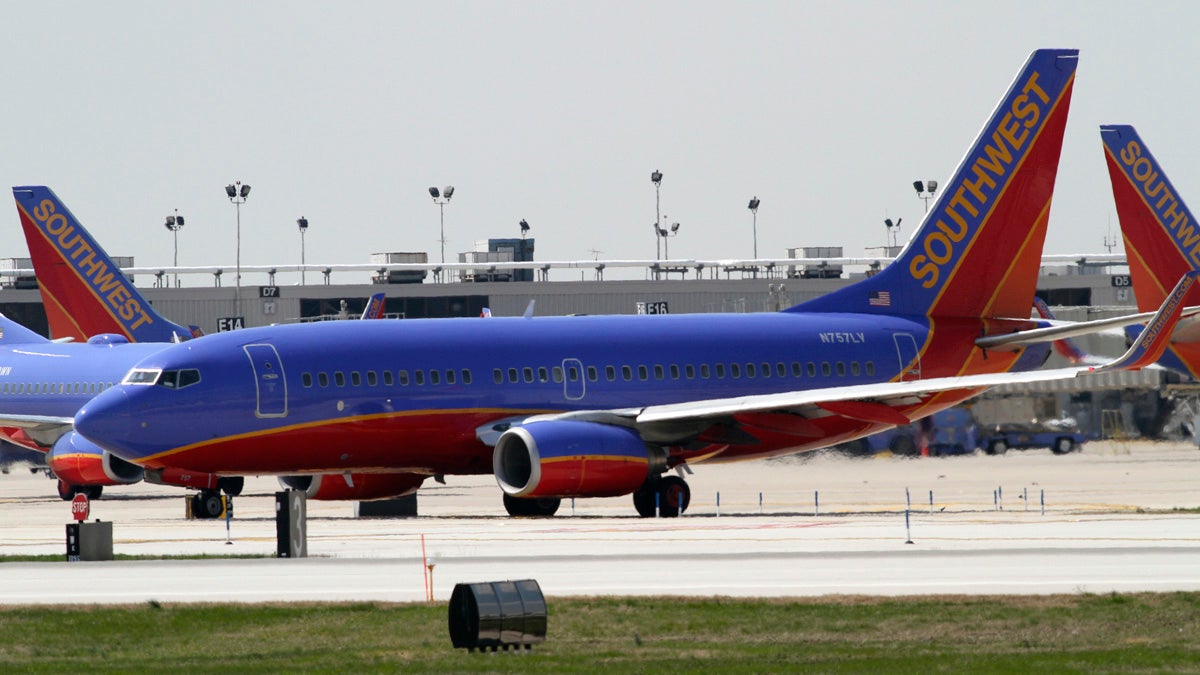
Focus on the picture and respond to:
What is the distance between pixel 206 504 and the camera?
43.6 metres

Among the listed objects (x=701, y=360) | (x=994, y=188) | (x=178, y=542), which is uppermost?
(x=994, y=188)

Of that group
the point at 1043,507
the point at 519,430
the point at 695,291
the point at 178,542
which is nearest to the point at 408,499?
the point at 519,430

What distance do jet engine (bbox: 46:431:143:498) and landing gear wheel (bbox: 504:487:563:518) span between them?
36.6 ft

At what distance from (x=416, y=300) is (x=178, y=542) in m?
69.5

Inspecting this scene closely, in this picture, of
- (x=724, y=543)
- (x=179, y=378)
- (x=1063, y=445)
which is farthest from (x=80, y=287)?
(x=724, y=543)

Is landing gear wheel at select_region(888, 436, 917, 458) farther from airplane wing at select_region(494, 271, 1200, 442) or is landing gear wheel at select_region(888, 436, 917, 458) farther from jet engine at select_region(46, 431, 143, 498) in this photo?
jet engine at select_region(46, 431, 143, 498)

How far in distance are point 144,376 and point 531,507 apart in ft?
27.7

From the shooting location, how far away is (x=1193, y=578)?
23.9m

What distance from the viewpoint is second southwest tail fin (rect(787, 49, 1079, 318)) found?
4562 cm

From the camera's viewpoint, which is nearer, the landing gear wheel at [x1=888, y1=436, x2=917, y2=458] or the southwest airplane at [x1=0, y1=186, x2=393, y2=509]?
the southwest airplane at [x1=0, y1=186, x2=393, y2=509]

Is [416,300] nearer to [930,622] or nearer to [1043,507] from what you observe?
[1043,507]

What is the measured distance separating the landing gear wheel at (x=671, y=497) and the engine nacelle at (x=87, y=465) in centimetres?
1435

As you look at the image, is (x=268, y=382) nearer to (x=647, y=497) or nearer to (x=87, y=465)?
(x=647, y=497)

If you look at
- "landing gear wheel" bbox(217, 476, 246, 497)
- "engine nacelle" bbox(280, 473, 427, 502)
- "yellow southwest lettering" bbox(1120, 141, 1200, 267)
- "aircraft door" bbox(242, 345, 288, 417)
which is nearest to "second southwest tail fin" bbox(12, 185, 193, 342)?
"landing gear wheel" bbox(217, 476, 246, 497)
